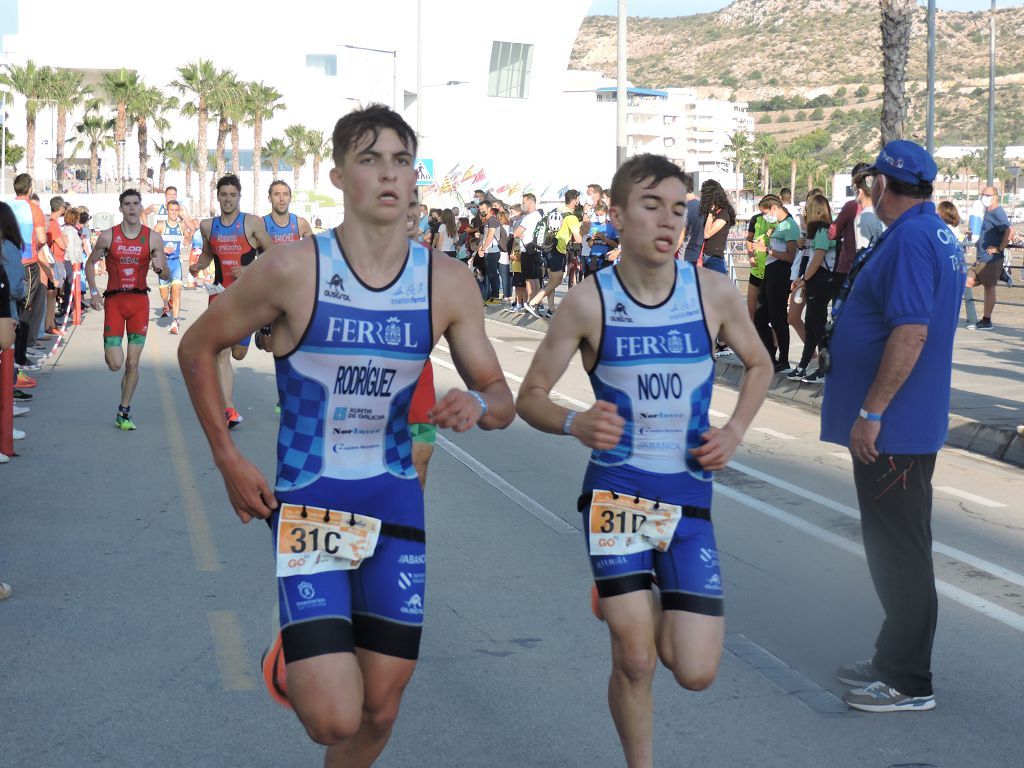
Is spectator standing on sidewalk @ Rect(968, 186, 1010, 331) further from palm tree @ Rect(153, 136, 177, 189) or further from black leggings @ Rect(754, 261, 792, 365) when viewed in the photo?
palm tree @ Rect(153, 136, 177, 189)

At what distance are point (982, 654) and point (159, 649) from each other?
3464 mm

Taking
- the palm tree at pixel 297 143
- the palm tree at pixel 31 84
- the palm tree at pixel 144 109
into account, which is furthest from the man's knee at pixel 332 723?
the palm tree at pixel 31 84

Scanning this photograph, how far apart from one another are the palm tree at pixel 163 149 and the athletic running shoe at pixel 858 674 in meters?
93.3

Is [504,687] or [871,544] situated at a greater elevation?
[871,544]

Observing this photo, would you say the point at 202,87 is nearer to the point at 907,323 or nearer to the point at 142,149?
the point at 142,149

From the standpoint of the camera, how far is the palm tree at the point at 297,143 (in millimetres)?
89625

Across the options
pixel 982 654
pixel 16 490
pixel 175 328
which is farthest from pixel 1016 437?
pixel 175 328

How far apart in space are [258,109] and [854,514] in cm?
8188

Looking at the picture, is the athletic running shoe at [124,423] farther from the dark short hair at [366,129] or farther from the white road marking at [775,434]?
the dark short hair at [366,129]

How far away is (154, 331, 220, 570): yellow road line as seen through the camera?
7543 millimetres

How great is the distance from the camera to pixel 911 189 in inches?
208

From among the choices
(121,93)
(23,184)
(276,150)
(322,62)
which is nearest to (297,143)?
(276,150)

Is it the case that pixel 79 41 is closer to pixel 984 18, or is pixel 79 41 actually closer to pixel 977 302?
pixel 977 302

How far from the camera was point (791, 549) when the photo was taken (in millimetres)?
7719
